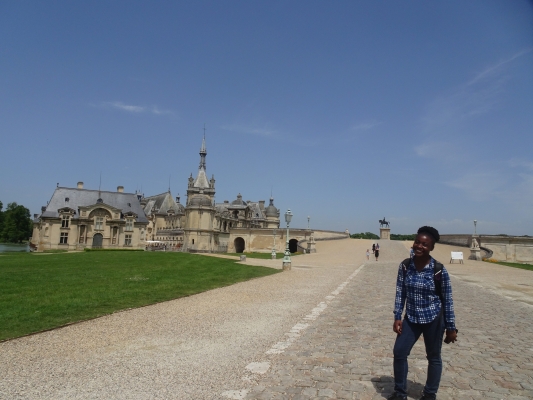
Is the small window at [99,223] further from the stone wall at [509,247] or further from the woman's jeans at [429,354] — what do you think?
the woman's jeans at [429,354]

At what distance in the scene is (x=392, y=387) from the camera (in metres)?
5.06

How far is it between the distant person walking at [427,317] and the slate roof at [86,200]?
61701 mm

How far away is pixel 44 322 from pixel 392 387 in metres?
6.65

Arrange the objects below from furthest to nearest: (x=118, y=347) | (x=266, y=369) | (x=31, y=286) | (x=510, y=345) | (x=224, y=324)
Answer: (x=31, y=286) < (x=224, y=324) < (x=510, y=345) < (x=118, y=347) < (x=266, y=369)

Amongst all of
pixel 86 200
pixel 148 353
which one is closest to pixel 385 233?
pixel 86 200

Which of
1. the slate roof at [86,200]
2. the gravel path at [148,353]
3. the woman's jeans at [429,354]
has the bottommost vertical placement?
the gravel path at [148,353]

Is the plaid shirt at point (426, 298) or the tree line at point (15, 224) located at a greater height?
the tree line at point (15, 224)

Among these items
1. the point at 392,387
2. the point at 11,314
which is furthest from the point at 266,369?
the point at 11,314

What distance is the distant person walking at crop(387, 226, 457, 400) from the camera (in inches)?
180

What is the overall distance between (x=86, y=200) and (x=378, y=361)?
6324 cm

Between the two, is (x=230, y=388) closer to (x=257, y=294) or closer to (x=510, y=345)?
(x=510, y=345)

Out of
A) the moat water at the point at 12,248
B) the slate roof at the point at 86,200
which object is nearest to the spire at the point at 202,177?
the slate roof at the point at 86,200

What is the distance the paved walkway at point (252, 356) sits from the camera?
4.88 meters

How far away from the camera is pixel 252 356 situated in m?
6.31
